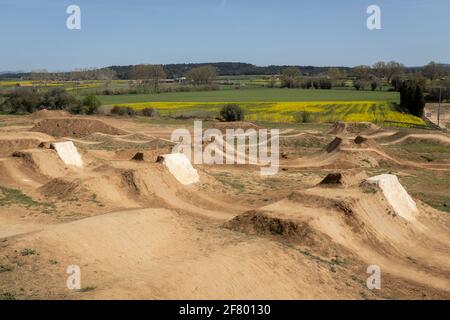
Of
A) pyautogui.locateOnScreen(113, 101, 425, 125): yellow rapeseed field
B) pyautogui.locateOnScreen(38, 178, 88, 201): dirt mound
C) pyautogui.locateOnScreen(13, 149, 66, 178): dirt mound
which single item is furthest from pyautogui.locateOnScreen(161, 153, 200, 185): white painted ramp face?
pyautogui.locateOnScreen(113, 101, 425, 125): yellow rapeseed field

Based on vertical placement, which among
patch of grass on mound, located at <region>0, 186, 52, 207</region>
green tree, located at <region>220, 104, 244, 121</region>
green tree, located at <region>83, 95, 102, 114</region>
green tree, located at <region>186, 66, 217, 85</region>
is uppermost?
green tree, located at <region>186, 66, 217, 85</region>

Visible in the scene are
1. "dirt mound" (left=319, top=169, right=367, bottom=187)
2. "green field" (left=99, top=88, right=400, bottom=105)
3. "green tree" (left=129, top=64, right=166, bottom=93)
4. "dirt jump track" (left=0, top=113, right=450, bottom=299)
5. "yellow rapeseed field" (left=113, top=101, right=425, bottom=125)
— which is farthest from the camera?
"green tree" (left=129, top=64, right=166, bottom=93)

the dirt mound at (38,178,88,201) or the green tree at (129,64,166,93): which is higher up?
the green tree at (129,64,166,93)

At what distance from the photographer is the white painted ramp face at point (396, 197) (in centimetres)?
2133

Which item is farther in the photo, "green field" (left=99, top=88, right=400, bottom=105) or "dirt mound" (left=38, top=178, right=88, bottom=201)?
"green field" (left=99, top=88, right=400, bottom=105)

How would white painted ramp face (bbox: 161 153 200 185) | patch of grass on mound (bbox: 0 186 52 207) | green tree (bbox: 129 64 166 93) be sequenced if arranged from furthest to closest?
green tree (bbox: 129 64 166 93) → white painted ramp face (bbox: 161 153 200 185) → patch of grass on mound (bbox: 0 186 52 207)

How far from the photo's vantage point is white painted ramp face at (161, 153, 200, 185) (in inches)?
1093

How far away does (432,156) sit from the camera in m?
41.8

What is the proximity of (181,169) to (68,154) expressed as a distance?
8763 mm

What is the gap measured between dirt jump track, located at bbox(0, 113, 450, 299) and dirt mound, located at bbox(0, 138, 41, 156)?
5442 mm

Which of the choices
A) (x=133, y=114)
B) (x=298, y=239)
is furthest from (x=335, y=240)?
(x=133, y=114)

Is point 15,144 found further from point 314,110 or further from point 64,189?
point 314,110

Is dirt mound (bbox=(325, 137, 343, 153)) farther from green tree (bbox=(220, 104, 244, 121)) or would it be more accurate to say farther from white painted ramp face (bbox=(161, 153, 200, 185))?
green tree (bbox=(220, 104, 244, 121))

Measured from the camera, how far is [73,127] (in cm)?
5212
